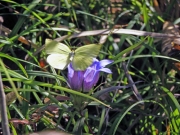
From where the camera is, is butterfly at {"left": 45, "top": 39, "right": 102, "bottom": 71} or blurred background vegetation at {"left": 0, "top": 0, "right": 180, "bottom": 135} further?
blurred background vegetation at {"left": 0, "top": 0, "right": 180, "bottom": 135}

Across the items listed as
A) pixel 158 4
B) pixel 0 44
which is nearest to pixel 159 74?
pixel 158 4

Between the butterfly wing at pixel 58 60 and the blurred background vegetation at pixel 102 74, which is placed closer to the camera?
the butterfly wing at pixel 58 60

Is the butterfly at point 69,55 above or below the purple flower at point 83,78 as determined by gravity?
above

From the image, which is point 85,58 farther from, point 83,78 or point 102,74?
point 102,74

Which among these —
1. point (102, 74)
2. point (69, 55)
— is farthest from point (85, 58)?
point (102, 74)

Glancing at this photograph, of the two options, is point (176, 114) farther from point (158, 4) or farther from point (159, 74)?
point (158, 4)

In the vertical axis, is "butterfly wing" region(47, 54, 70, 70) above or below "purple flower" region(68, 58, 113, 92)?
above
